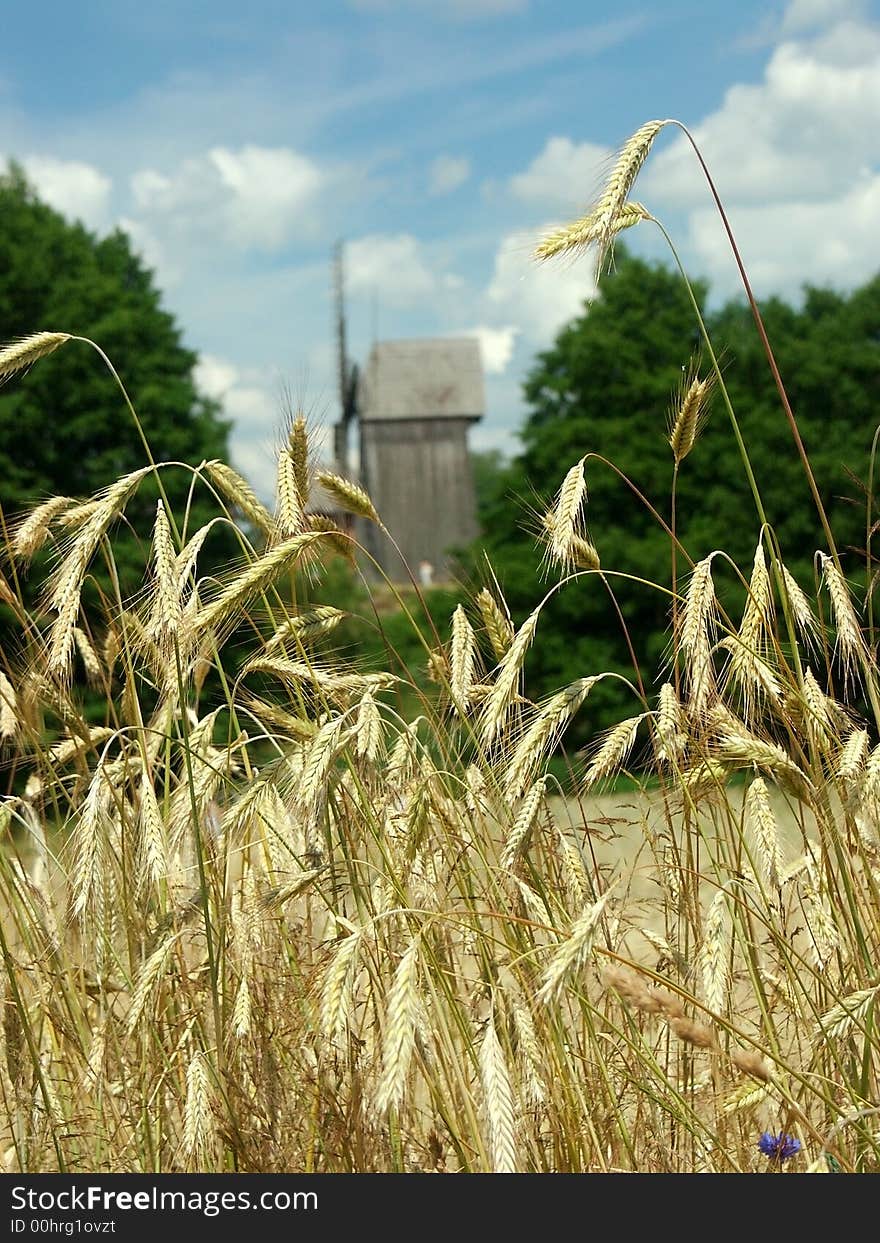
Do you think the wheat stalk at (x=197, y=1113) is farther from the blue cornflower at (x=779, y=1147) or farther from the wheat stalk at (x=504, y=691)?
the blue cornflower at (x=779, y=1147)

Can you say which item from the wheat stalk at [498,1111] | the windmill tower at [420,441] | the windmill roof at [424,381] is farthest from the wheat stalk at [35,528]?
the windmill roof at [424,381]

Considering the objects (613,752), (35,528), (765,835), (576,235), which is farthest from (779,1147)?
(35,528)

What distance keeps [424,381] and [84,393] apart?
23.3 m

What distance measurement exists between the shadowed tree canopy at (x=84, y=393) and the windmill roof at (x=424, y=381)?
20407 millimetres

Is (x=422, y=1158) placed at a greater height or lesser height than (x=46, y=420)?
lesser

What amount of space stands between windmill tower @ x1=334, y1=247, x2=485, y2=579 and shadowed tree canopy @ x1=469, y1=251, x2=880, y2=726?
763 inches

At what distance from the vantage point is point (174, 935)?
225 centimetres

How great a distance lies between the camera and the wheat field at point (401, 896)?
2168 millimetres

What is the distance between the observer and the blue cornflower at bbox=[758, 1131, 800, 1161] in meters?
2.13

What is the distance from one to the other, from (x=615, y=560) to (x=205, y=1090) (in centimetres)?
1470

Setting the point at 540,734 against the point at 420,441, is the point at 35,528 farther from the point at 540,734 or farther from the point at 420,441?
the point at 420,441

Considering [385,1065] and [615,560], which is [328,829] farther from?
[615,560]
